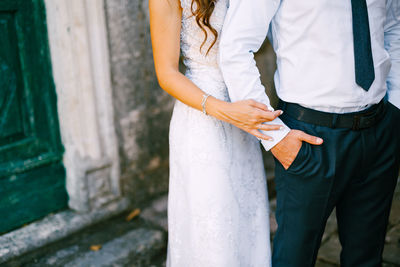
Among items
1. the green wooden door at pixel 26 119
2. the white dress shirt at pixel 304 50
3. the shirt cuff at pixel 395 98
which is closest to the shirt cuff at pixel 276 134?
the white dress shirt at pixel 304 50

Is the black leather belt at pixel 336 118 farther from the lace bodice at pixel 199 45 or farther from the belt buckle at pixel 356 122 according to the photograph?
the lace bodice at pixel 199 45

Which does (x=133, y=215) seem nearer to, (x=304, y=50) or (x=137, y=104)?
(x=137, y=104)

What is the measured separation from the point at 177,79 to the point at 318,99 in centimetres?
57

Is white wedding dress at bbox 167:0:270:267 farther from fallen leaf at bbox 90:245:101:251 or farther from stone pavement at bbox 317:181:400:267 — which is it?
stone pavement at bbox 317:181:400:267

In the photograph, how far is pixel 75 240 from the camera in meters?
2.82

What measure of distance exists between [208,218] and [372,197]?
0.73 m

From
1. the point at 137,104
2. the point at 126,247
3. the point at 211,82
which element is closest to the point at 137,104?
the point at 137,104

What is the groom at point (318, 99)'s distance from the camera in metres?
1.50

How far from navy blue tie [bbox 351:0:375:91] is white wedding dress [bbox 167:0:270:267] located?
21.3 inches

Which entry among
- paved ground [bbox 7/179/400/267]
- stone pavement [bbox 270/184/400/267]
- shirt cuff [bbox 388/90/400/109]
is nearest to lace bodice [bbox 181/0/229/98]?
shirt cuff [bbox 388/90/400/109]

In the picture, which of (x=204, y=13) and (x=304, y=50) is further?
(x=204, y=13)

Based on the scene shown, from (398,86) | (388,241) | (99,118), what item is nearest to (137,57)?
(99,118)

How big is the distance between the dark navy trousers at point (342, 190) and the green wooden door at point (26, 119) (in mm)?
1760

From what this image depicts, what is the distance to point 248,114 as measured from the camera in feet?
4.97
